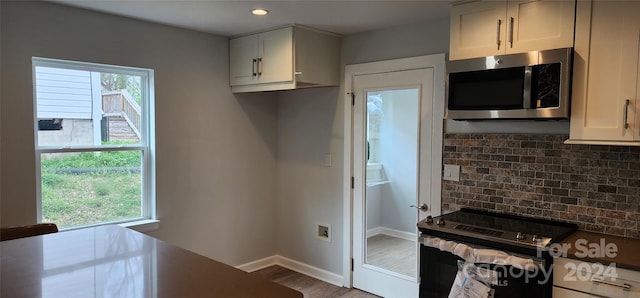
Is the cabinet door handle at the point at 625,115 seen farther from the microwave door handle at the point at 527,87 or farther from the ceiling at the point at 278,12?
the ceiling at the point at 278,12

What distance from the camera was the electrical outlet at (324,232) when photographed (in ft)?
12.7

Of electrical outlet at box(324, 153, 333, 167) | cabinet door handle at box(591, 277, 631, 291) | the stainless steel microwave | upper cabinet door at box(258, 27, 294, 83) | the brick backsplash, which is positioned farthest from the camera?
electrical outlet at box(324, 153, 333, 167)

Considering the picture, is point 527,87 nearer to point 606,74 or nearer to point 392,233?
point 606,74

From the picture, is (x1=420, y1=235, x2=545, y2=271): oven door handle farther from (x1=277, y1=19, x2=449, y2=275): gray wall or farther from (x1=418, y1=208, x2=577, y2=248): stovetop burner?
(x1=277, y1=19, x2=449, y2=275): gray wall

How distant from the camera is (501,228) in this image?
2449 mm

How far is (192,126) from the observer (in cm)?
359

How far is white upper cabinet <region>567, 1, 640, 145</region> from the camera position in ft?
6.68

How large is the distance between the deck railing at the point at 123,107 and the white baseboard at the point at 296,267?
5.40ft

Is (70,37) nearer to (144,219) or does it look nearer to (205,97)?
(205,97)

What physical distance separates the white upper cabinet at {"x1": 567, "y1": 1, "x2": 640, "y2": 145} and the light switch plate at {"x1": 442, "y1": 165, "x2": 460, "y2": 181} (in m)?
0.87

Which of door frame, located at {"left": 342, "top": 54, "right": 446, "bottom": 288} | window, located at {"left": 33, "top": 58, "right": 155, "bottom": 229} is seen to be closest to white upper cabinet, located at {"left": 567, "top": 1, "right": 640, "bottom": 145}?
door frame, located at {"left": 342, "top": 54, "right": 446, "bottom": 288}

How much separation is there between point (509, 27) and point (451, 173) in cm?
108

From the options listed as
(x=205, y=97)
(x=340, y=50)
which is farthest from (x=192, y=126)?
(x=340, y=50)

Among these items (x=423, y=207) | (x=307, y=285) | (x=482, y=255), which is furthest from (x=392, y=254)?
(x=482, y=255)
